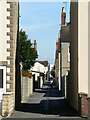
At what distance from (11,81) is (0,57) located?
132 centimetres

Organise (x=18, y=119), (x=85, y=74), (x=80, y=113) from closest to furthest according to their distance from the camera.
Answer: (x=18, y=119) → (x=80, y=113) → (x=85, y=74)

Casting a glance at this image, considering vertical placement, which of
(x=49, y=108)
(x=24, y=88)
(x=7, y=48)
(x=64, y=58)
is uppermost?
(x=64, y=58)

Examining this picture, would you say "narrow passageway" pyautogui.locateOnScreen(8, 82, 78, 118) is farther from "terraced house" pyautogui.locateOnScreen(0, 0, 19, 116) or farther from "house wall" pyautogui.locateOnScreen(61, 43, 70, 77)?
"house wall" pyautogui.locateOnScreen(61, 43, 70, 77)

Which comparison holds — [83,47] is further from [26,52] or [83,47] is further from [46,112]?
[26,52]

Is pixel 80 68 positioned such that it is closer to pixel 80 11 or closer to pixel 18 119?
pixel 80 11

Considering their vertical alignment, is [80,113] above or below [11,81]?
below

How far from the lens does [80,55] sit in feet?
50.8

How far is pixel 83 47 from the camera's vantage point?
15438 millimetres

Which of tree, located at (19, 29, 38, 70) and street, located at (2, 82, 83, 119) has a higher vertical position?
tree, located at (19, 29, 38, 70)

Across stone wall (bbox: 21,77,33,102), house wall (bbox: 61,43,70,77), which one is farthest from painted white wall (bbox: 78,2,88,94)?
house wall (bbox: 61,43,70,77)

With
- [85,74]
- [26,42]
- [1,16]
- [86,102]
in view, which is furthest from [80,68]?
[26,42]

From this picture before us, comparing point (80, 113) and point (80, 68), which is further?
point (80, 68)

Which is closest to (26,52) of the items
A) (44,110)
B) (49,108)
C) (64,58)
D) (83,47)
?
(64,58)

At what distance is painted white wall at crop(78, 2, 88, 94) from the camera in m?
15.3
